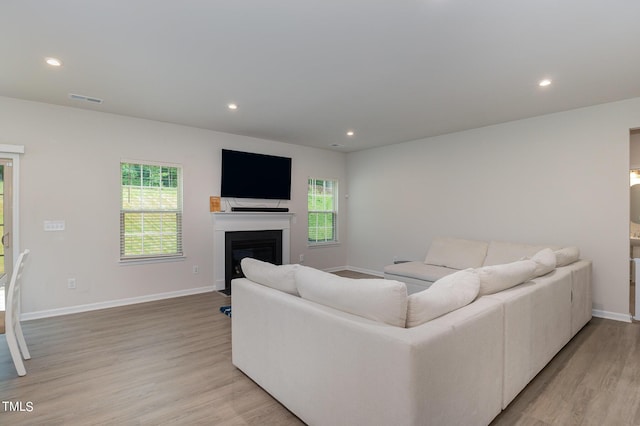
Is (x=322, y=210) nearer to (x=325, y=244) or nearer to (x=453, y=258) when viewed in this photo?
(x=325, y=244)

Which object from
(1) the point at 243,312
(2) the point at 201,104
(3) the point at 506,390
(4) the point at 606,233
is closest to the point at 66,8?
(2) the point at 201,104

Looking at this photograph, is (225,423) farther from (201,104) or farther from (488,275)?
(201,104)

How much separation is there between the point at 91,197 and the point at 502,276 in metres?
4.76

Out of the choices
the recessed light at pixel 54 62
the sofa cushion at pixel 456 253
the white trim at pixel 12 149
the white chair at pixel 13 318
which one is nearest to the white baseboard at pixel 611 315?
the sofa cushion at pixel 456 253

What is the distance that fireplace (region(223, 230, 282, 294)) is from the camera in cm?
534

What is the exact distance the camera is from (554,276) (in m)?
2.79

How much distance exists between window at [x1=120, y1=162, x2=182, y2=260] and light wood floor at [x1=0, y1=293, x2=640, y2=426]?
127 cm

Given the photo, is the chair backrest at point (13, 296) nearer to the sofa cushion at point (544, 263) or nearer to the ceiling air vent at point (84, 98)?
the ceiling air vent at point (84, 98)

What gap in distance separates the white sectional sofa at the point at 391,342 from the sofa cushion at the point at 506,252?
5.41 ft

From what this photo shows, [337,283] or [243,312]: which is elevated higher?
[337,283]

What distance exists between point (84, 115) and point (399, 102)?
4026 mm

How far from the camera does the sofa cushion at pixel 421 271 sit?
416 cm

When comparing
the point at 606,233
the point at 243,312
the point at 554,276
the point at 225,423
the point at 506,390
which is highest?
the point at 606,233

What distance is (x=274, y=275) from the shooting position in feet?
7.45
